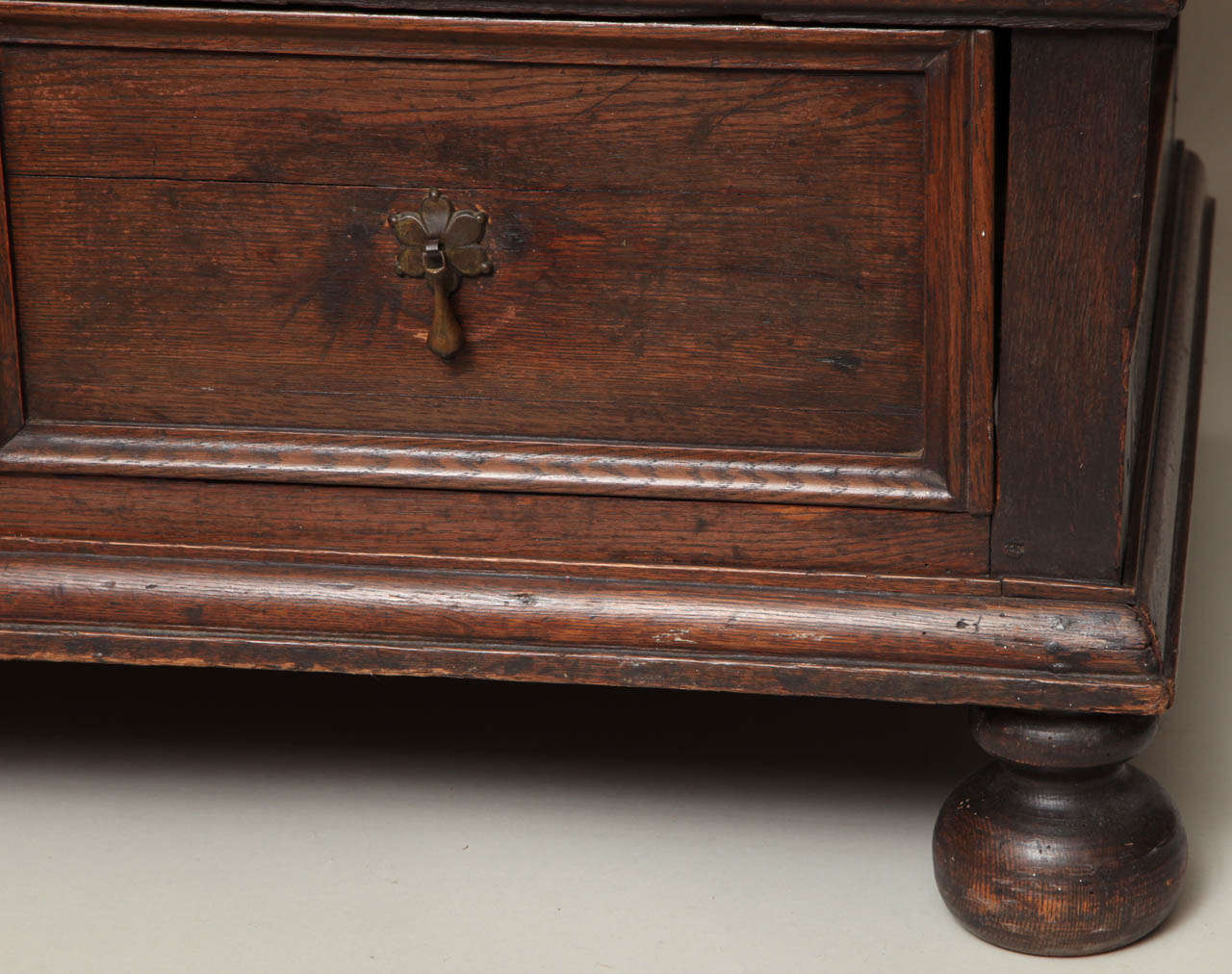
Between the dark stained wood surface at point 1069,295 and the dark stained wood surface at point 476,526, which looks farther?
the dark stained wood surface at point 476,526

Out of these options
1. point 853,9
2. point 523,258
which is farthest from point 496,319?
point 853,9

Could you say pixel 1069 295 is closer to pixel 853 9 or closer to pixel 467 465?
pixel 853 9

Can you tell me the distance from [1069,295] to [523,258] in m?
0.32

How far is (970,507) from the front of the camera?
1174 mm

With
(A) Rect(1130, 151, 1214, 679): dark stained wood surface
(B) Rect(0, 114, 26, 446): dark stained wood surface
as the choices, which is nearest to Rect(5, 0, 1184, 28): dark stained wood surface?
(B) Rect(0, 114, 26, 446): dark stained wood surface

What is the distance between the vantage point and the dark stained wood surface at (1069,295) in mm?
1080

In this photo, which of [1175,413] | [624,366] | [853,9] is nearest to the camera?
[853,9]

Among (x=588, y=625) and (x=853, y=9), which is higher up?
(x=853, y=9)

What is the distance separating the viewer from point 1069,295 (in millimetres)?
1119

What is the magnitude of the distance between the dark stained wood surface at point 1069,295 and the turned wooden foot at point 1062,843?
0.10 meters

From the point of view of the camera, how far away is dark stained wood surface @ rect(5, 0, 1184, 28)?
1.06 m

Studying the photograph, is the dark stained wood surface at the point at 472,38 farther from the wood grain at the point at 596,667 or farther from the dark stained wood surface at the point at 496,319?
the wood grain at the point at 596,667

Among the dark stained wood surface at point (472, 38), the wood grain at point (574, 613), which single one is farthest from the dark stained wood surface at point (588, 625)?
the dark stained wood surface at point (472, 38)

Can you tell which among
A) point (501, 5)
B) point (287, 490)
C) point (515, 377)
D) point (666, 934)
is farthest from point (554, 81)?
point (666, 934)
